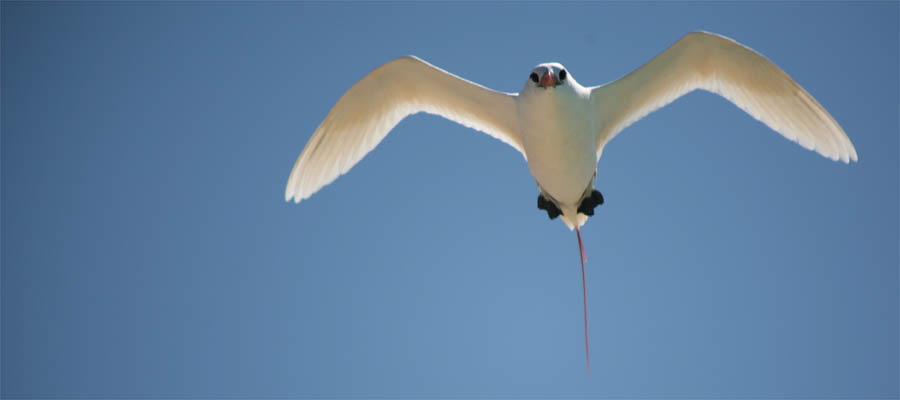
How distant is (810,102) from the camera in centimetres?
705

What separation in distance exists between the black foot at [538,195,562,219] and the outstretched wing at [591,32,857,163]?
0.79 m

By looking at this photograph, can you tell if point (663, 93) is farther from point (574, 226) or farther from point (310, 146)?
point (310, 146)

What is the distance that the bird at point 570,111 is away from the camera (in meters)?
6.86

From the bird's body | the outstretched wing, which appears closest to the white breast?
the bird's body

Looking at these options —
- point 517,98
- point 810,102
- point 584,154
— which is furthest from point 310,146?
point 810,102

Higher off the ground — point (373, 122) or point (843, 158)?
point (373, 122)

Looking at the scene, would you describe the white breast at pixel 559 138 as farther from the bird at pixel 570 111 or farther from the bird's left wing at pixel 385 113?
the bird's left wing at pixel 385 113

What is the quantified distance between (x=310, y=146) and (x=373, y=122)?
2.39ft

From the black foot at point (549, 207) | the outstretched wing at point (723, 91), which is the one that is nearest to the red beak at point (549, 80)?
the outstretched wing at point (723, 91)

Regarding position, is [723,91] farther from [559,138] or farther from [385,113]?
[385,113]

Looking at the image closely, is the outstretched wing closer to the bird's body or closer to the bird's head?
the bird's body

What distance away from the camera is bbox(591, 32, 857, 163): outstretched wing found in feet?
23.0

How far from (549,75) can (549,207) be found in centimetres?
172

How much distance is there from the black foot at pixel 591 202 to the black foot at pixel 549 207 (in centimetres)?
27
